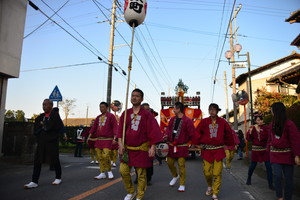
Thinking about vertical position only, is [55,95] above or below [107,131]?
above

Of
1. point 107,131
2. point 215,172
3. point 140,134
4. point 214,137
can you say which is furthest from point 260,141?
point 107,131

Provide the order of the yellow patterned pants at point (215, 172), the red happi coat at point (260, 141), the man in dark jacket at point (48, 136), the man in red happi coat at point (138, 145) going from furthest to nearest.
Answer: the red happi coat at point (260, 141), the man in dark jacket at point (48, 136), the yellow patterned pants at point (215, 172), the man in red happi coat at point (138, 145)

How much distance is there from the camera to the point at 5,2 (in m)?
9.00

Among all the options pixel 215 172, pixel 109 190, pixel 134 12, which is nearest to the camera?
pixel 215 172

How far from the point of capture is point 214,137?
15.8 feet

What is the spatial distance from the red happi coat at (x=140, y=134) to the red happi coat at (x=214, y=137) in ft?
4.20

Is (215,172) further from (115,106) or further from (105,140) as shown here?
(115,106)

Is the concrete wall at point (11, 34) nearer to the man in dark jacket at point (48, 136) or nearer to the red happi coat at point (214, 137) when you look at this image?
A: the man in dark jacket at point (48, 136)

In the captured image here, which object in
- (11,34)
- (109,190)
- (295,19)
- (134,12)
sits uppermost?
(295,19)

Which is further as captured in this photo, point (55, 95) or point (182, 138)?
point (55, 95)

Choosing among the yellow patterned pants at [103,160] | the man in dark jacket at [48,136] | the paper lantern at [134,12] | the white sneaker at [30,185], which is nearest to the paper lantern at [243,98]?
the yellow patterned pants at [103,160]

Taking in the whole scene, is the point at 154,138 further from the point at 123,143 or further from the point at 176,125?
the point at 176,125

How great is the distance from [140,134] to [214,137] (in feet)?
5.38

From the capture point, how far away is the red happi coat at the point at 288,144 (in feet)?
12.8
